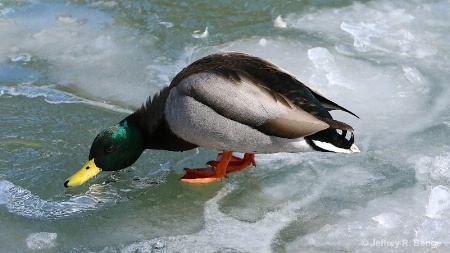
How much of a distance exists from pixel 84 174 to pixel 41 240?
1.70 feet

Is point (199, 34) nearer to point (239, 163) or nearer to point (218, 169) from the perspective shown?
point (239, 163)

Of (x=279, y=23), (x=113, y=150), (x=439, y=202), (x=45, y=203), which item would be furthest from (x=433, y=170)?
(x=279, y=23)

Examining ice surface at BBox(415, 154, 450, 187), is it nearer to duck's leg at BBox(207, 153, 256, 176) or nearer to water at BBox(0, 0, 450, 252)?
water at BBox(0, 0, 450, 252)

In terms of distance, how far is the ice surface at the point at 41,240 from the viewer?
12.2 feet

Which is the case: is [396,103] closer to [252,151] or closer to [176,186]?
[252,151]

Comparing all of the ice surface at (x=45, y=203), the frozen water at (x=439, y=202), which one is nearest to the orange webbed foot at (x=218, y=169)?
the ice surface at (x=45, y=203)

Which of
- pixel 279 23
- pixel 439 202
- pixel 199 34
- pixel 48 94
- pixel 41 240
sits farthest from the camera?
pixel 279 23

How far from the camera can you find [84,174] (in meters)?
4.15

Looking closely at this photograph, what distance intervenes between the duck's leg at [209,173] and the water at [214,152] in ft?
0.19

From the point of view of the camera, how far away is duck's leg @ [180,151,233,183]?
4.32 meters

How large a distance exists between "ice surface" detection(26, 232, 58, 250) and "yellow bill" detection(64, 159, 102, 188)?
342 millimetres

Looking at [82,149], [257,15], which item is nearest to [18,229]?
[82,149]

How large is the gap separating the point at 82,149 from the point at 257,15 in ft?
7.93

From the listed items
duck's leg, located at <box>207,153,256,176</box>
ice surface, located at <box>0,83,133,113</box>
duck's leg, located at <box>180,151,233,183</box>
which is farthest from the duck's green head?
ice surface, located at <box>0,83,133,113</box>
